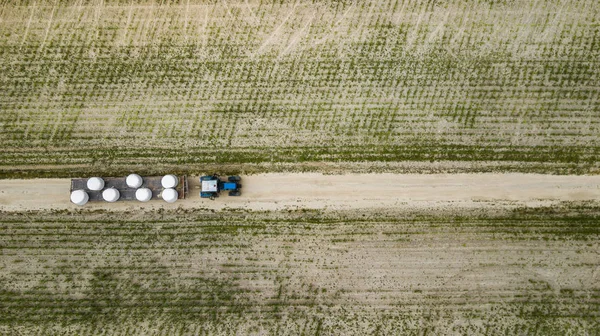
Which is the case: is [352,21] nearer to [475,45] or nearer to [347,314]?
[475,45]

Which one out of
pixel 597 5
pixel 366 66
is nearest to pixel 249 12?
pixel 366 66

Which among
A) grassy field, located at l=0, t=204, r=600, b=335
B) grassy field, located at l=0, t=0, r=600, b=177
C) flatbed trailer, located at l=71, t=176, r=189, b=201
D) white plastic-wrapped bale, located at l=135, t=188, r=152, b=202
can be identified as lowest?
grassy field, located at l=0, t=204, r=600, b=335

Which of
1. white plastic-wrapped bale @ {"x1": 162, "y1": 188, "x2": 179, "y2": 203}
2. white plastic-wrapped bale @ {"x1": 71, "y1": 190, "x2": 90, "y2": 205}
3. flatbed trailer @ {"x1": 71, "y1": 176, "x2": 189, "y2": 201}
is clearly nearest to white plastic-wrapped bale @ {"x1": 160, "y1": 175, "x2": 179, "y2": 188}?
white plastic-wrapped bale @ {"x1": 162, "y1": 188, "x2": 179, "y2": 203}

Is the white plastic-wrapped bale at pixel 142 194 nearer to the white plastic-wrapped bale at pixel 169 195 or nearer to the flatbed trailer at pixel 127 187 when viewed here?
the flatbed trailer at pixel 127 187

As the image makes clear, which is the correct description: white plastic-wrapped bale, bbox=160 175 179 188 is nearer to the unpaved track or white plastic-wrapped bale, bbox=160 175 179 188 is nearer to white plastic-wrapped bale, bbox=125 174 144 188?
the unpaved track

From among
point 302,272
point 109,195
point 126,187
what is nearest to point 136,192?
point 126,187

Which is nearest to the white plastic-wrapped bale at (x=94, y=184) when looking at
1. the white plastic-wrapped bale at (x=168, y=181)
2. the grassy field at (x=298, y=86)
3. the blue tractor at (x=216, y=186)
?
the grassy field at (x=298, y=86)
